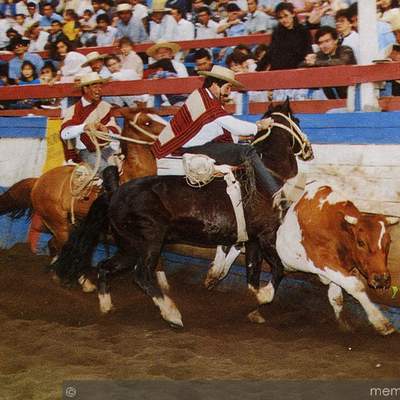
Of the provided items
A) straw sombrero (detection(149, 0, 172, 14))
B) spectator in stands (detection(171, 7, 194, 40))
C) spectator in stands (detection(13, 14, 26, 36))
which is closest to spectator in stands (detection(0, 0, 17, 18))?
spectator in stands (detection(13, 14, 26, 36))

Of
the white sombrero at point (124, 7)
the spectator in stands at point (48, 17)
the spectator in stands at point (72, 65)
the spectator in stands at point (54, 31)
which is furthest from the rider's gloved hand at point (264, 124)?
the spectator in stands at point (48, 17)

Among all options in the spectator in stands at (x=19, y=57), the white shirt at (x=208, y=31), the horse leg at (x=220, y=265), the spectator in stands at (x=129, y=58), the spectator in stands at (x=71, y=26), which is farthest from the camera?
the spectator in stands at (x=71, y=26)

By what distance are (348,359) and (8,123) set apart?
5.84m

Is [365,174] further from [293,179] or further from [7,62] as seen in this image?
[7,62]

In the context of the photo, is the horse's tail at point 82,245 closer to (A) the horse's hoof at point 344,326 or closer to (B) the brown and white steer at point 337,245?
(B) the brown and white steer at point 337,245

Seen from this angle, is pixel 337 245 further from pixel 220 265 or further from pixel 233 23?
pixel 233 23

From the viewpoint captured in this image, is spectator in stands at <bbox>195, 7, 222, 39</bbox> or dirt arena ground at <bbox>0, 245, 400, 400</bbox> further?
spectator in stands at <bbox>195, 7, 222, 39</bbox>

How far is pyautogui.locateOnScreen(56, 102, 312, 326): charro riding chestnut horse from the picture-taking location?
19.5 ft

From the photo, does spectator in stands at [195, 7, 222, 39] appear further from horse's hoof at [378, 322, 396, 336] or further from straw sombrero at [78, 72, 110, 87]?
horse's hoof at [378, 322, 396, 336]

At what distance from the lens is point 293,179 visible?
19.6 feet

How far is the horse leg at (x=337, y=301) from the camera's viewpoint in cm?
564

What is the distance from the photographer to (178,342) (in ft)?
18.1

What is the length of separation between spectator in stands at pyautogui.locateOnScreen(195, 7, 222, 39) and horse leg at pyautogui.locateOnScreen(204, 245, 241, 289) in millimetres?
3559

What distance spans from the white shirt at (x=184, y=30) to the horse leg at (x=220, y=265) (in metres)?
3.76
